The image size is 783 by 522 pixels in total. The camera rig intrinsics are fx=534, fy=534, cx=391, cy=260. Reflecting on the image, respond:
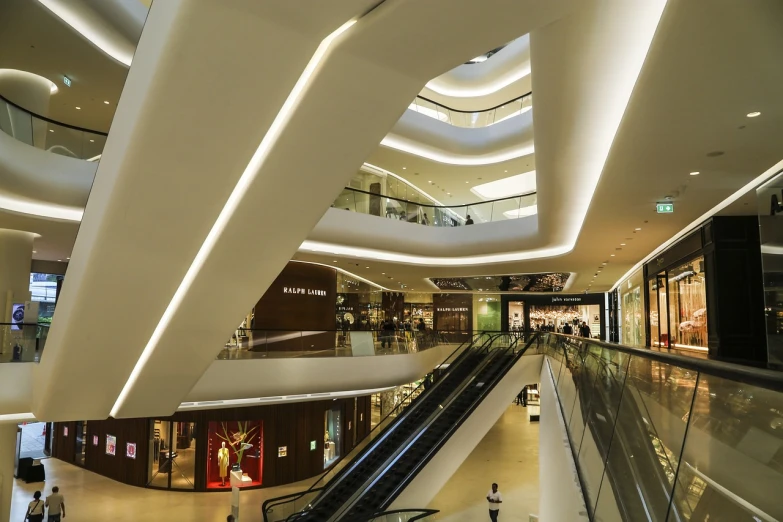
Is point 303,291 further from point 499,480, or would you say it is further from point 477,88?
point 477,88

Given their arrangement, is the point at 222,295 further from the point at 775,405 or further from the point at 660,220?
the point at 660,220

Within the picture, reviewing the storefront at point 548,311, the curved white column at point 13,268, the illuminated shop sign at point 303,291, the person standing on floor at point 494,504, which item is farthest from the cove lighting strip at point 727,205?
the storefront at point 548,311

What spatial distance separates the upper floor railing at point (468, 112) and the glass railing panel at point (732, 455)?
760 inches

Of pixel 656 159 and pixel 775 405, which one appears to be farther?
pixel 656 159

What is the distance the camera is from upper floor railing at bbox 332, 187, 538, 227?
15.6 m

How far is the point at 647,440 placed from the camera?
2.83m

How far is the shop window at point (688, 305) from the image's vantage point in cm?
1128

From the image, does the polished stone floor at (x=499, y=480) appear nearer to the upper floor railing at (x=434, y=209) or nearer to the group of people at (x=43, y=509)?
the upper floor railing at (x=434, y=209)

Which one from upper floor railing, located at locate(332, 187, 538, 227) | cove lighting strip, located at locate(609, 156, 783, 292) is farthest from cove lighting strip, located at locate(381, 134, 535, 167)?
cove lighting strip, located at locate(609, 156, 783, 292)

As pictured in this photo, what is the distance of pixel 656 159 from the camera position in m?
7.20

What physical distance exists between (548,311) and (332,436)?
19224 mm

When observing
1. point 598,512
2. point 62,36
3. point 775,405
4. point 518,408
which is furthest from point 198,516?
point 518,408

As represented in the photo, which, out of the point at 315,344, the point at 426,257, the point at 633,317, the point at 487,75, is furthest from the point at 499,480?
the point at 487,75

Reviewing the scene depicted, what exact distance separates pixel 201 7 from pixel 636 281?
19.7 meters
